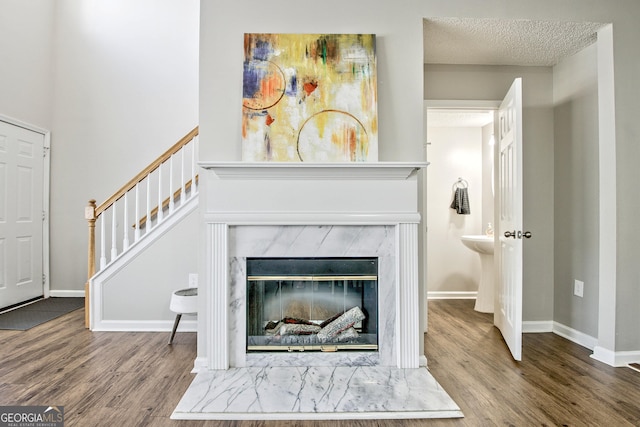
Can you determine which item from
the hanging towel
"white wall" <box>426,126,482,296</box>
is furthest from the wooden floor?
the hanging towel

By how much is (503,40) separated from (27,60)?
511 cm

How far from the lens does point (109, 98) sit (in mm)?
4801

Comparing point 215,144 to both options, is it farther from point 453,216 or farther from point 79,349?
point 453,216

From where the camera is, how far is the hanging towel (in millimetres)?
4770

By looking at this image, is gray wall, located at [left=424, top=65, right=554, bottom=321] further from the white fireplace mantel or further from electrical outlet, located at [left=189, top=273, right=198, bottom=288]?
electrical outlet, located at [left=189, top=273, right=198, bottom=288]

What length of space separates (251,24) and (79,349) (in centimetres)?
276

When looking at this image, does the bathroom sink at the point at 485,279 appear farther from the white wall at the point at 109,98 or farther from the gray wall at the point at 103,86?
→ the white wall at the point at 109,98

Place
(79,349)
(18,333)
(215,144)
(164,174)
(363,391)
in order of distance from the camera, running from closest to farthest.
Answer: (363,391)
(215,144)
(79,349)
(18,333)
(164,174)

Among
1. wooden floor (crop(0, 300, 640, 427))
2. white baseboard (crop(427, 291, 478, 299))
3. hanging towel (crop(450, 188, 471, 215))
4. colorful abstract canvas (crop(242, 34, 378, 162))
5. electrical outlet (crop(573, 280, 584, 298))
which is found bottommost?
wooden floor (crop(0, 300, 640, 427))

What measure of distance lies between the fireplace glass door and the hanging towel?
2618mm

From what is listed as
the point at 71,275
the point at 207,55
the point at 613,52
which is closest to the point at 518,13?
the point at 613,52

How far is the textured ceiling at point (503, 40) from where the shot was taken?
8.98 feet

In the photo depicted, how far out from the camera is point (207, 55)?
8.52 feet

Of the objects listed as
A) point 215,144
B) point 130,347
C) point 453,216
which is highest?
point 215,144
